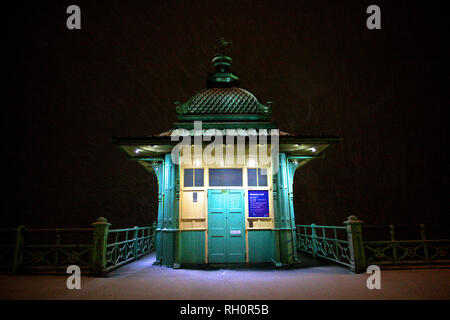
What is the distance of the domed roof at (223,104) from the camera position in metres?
11.2

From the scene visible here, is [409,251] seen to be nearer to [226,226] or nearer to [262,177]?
[262,177]

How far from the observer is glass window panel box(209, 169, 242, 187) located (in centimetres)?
931

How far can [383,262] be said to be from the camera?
7887mm

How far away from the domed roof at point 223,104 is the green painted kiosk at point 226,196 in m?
1.69

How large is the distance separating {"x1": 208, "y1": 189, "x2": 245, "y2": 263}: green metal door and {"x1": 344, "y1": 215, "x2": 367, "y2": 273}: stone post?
3476 millimetres

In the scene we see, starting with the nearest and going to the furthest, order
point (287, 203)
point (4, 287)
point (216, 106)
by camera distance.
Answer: point (4, 287) < point (287, 203) < point (216, 106)

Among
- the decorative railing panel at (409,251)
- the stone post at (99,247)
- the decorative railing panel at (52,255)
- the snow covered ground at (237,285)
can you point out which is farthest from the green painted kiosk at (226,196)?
the decorative railing panel at (52,255)

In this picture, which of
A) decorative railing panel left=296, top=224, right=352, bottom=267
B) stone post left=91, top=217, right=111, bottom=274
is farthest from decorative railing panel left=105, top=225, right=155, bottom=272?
decorative railing panel left=296, top=224, right=352, bottom=267

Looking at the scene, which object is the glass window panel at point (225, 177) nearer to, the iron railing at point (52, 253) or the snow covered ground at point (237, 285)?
the snow covered ground at point (237, 285)

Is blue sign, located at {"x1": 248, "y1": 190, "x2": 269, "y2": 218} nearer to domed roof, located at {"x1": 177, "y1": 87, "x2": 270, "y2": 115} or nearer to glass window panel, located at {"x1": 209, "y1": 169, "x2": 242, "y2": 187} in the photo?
glass window panel, located at {"x1": 209, "y1": 169, "x2": 242, "y2": 187}

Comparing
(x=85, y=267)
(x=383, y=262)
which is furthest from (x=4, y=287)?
(x=383, y=262)

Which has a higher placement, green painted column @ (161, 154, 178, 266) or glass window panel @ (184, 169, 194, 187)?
glass window panel @ (184, 169, 194, 187)

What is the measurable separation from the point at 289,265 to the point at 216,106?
7.20m
